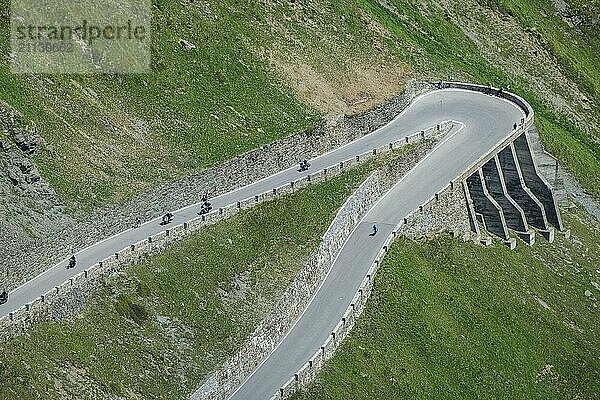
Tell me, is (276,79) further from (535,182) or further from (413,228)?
(535,182)

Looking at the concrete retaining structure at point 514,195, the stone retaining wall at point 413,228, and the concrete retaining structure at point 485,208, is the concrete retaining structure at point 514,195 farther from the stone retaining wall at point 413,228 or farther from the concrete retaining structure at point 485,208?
the stone retaining wall at point 413,228

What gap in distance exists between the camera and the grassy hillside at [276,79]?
241ft

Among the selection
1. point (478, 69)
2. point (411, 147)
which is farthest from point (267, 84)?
point (478, 69)

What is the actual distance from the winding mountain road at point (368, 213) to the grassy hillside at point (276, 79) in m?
3.34

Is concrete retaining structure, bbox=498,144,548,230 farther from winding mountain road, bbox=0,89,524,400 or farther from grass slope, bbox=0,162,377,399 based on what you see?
grass slope, bbox=0,162,377,399

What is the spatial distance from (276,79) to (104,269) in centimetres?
Answer: 3329

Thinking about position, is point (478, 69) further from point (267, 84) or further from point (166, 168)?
point (166, 168)

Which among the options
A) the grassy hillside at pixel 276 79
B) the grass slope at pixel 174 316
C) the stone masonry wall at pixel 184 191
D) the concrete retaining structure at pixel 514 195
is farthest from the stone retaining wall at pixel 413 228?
the grassy hillside at pixel 276 79

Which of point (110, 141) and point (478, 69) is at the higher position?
point (110, 141)

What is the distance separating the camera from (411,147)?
3469 inches

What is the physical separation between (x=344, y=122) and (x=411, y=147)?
5.39 metres

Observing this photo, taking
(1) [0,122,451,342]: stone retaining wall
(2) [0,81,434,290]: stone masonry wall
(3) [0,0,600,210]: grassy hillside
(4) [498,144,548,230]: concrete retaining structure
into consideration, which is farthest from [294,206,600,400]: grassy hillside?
(3) [0,0,600,210]: grassy hillside

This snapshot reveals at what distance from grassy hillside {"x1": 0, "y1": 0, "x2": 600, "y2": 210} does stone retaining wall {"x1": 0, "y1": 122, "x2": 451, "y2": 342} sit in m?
4.66

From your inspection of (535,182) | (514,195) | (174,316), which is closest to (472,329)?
(514,195)
